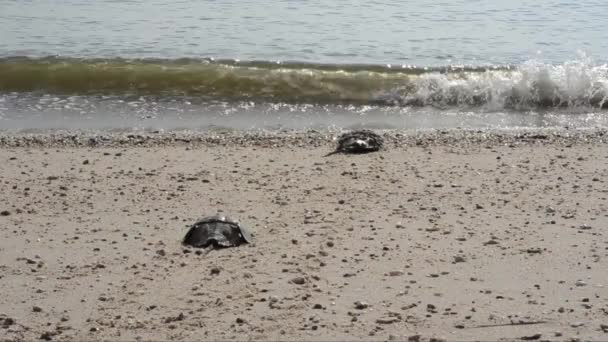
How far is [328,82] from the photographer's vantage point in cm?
1162

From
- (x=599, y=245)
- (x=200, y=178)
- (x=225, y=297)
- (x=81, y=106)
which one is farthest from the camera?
(x=81, y=106)

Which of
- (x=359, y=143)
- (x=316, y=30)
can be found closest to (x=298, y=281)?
(x=359, y=143)

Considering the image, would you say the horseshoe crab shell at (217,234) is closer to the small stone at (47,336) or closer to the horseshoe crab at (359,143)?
the small stone at (47,336)

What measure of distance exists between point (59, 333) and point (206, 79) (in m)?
7.30

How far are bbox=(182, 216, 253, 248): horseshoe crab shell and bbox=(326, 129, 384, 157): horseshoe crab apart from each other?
90.0 inches

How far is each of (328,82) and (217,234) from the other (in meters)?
5.93

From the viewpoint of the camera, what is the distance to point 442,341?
4598mm

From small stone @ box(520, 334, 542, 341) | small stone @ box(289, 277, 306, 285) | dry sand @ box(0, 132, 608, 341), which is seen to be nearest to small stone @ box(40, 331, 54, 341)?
dry sand @ box(0, 132, 608, 341)

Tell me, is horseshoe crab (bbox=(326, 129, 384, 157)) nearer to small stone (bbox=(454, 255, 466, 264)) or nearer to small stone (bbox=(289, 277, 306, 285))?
small stone (bbox=(454, 255, 466, 264))

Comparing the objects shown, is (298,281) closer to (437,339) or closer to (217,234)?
(217,234)

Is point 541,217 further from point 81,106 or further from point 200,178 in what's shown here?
point 81,106

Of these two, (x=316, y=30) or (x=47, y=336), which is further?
(x=316, y=30)

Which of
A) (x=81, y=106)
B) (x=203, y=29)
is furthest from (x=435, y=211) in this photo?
(x=203, y=29)

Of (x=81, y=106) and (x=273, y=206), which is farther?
(x=81, y=106)
